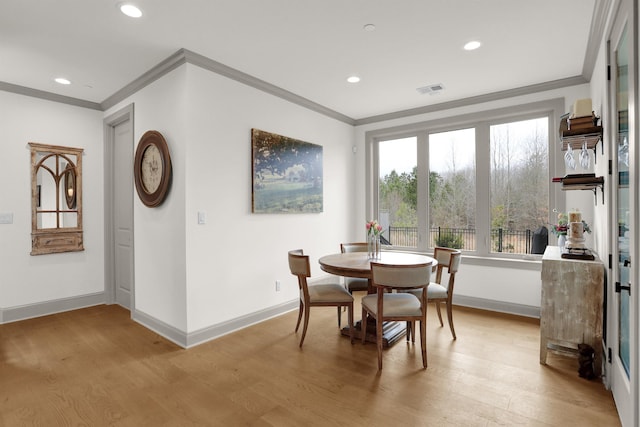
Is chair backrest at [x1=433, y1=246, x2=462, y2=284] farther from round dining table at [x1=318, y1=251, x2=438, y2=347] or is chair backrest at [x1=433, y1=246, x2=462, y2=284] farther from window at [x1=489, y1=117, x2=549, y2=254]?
window at [x1=489, y1=117, x2=549, y2=254]

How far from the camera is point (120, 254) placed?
15.1 ft

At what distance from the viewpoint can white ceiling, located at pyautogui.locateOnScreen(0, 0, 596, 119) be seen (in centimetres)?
253

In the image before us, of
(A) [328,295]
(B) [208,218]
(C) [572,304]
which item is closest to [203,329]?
(B) [208,218]

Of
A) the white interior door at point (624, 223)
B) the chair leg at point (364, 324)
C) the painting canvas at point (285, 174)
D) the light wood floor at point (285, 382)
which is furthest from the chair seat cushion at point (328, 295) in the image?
the white interior door at point (624, 223)

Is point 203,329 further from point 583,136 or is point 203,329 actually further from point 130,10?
point 583,136

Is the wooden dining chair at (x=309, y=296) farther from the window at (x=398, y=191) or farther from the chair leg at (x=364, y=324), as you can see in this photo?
the window at (x=398, y=191)

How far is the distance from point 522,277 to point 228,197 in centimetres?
362

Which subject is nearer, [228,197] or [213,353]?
[213,353]

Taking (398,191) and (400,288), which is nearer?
(400,288)

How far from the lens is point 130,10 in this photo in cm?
250

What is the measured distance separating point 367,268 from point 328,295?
20.0 inches

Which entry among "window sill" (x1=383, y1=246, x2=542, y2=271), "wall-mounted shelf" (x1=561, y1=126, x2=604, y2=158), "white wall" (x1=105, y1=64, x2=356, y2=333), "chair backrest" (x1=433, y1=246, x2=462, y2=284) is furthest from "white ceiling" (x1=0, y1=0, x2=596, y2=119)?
"window sill" (x1=383, y1=246, x2=542, y2=271)

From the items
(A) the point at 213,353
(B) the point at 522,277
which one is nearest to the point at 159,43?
(A) the point at 213,353

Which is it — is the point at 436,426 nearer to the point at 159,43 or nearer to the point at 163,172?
the point at 163,172
